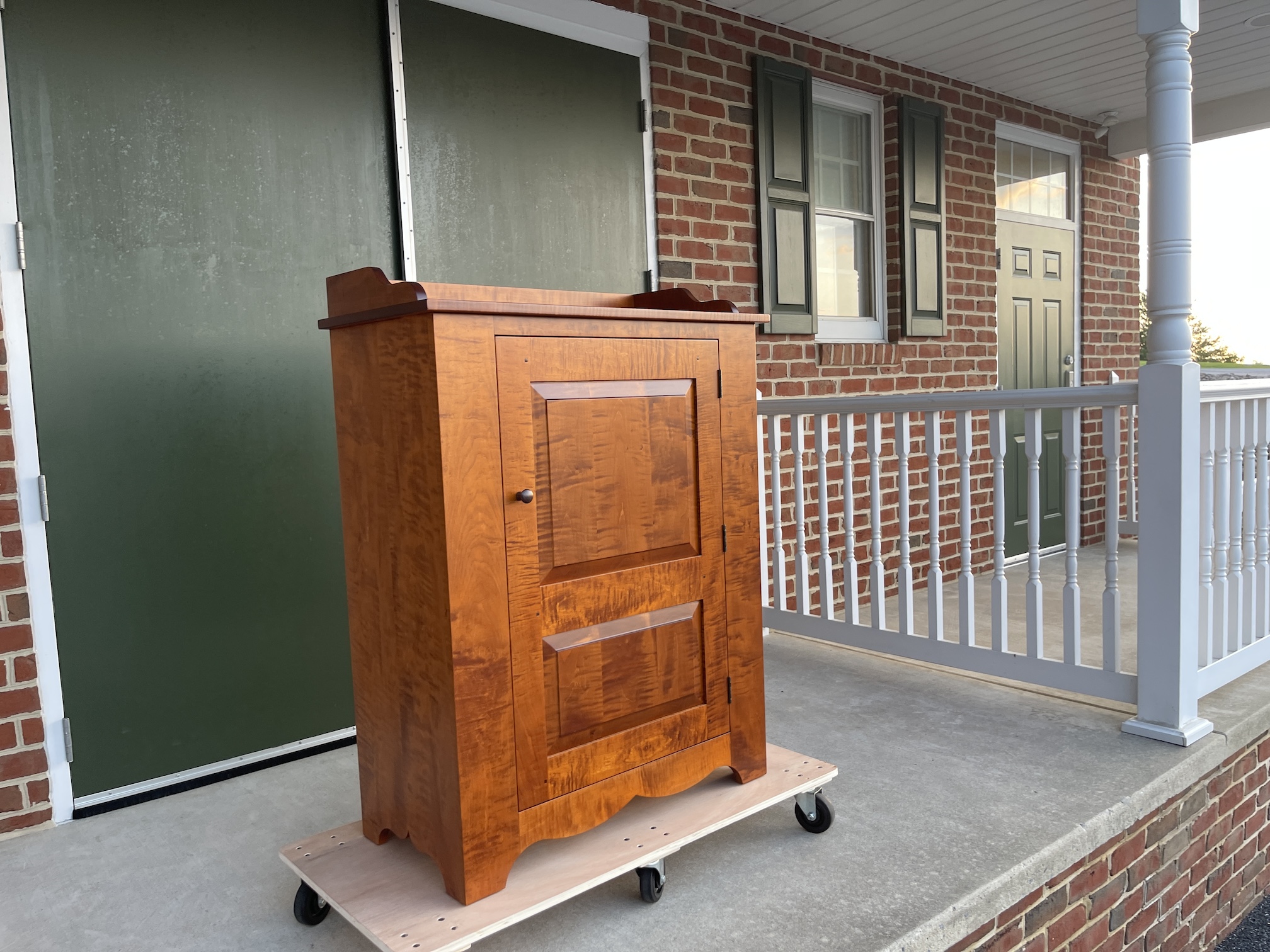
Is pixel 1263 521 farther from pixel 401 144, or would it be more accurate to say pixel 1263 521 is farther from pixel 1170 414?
pixel 401 144

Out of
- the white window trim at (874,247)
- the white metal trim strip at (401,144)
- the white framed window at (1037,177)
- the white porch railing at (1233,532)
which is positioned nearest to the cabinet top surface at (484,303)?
the white metal trim strip at (401,144)

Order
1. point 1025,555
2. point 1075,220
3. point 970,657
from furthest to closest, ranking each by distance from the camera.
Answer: point 1075,220, point 1025,555, point 970,657

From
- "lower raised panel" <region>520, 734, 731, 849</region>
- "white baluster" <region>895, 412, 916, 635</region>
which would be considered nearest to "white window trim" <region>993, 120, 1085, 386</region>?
A: "white baluster" <region>895, 412, 916, 635</region>

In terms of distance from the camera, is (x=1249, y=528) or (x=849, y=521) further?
(x=849, y=521)

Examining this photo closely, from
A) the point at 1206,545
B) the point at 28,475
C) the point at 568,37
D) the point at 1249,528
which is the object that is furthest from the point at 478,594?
the point at 1249,528

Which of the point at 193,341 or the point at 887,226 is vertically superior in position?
the point at 887,226

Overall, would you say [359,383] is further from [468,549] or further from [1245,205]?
[1245,205]

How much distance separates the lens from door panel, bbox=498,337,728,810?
1.75 metres

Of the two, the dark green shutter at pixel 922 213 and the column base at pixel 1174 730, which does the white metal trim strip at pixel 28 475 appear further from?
the dark green shutter at pixel 922 213

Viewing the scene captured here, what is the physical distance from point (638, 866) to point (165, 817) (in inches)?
54.7

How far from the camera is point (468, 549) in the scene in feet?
5.45

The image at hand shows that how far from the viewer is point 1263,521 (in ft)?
9.83

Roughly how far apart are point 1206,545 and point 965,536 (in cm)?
68

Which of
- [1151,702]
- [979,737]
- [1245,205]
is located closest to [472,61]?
[979,737]
